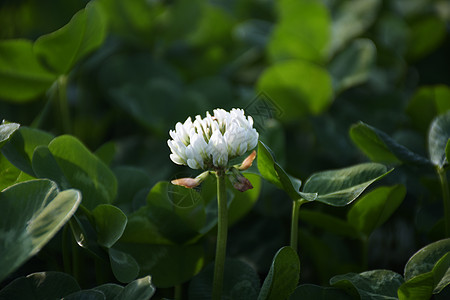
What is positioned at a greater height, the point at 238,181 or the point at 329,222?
the point at 238,181

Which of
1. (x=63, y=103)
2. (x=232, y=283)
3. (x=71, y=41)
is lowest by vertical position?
(x=232, y=283)

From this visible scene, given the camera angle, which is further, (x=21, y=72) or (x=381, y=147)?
(x=21, y=72)

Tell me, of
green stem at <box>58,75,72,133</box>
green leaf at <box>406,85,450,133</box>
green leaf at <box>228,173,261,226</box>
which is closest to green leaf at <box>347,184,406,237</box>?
green leaf at <box>228,173,261,226</box>

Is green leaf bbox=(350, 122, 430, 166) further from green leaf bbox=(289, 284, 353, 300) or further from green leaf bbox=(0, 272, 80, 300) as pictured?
green leaf bbox=(0, 272, 80, 300)

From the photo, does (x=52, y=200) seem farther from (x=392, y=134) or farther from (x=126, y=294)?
(x=392, y=134)

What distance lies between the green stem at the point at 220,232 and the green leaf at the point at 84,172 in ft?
0.51

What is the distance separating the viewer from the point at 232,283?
600mm

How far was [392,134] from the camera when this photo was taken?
2.94 feet

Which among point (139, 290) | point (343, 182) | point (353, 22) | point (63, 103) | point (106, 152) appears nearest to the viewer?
point (139, 290)

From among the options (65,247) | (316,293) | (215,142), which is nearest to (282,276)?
(316,293)

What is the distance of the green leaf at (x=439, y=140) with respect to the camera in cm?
61

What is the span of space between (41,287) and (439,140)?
1.54 feet

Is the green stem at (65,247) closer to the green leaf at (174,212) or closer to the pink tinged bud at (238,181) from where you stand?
the green leaf at (174,212)

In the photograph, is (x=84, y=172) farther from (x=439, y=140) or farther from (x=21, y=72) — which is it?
(x=439, y=140)
